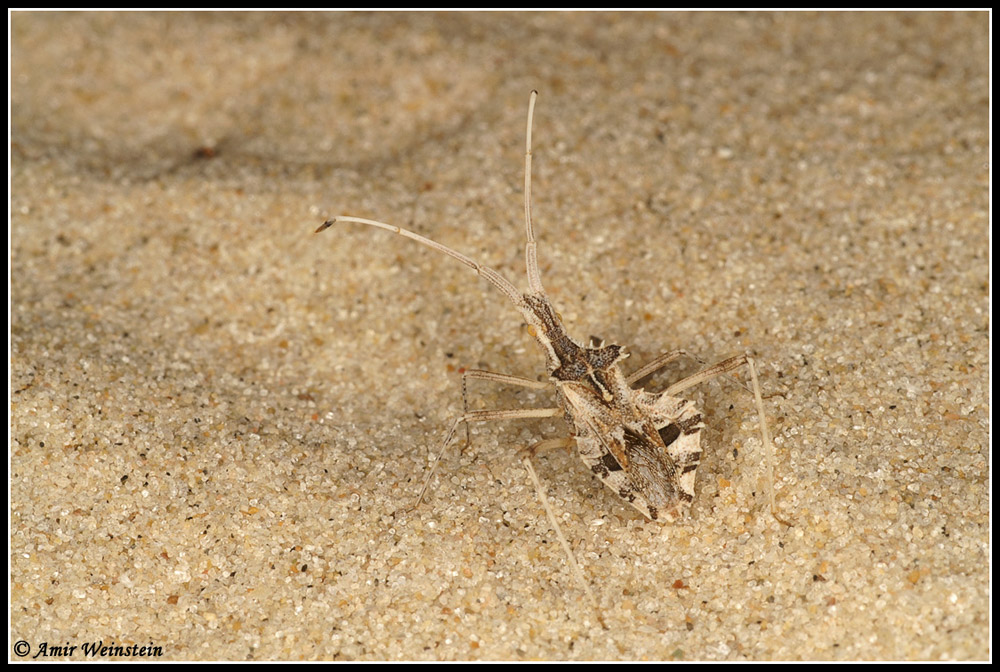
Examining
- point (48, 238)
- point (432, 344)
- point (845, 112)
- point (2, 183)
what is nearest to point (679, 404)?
point (432, 344)

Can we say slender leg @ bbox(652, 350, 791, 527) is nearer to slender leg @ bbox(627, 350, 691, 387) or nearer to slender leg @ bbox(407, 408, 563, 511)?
slender leg @ bbox(627, 350, 691, 387)

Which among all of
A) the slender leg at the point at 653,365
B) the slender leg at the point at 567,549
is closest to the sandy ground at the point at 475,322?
the slender leg at the point at 567,549

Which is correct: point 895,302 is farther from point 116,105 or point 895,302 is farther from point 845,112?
point 116,105

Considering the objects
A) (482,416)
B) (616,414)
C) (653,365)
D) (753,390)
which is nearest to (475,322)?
(482,416)

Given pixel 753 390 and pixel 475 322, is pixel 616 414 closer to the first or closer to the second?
pixel 753 390

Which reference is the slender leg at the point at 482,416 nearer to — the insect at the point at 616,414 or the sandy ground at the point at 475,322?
the insect at the point at 616,414
